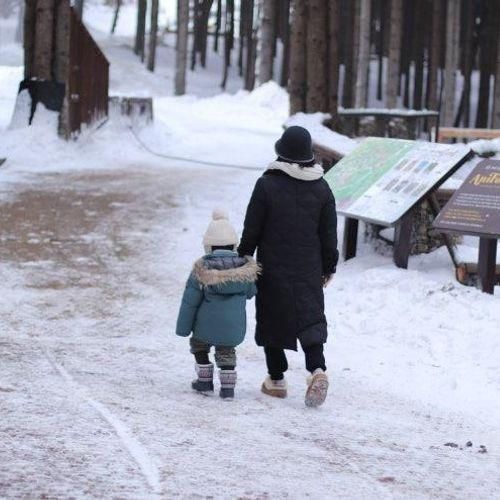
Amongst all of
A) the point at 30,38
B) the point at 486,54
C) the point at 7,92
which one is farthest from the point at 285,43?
the point at 30,38

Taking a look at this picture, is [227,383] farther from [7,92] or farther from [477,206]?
[7,92]

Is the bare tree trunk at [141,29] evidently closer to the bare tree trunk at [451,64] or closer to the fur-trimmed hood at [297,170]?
the bare tree trunk at [451,64]

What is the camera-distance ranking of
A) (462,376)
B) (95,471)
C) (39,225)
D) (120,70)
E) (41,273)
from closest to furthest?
(95,471), (462,376), (41,273), (39,225), (120,70)

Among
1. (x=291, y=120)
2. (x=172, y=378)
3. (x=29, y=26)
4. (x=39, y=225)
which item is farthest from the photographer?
(x=29, y=26)

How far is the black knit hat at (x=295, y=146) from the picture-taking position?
645 centimetres

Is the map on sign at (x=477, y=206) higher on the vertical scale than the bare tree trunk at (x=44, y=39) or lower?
lower

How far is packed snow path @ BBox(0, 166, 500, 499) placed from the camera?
5.08 m

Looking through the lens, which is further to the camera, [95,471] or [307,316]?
[307,316]

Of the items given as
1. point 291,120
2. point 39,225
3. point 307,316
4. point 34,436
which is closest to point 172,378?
point 307,316

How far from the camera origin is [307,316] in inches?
260

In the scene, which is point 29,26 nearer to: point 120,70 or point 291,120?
point 291,120

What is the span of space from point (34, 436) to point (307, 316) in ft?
6.15

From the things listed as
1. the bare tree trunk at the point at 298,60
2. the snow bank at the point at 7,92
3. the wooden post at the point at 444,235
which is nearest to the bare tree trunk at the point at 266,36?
the snow bank at the point at 7,92

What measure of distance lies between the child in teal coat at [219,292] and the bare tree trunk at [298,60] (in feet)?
39.2
